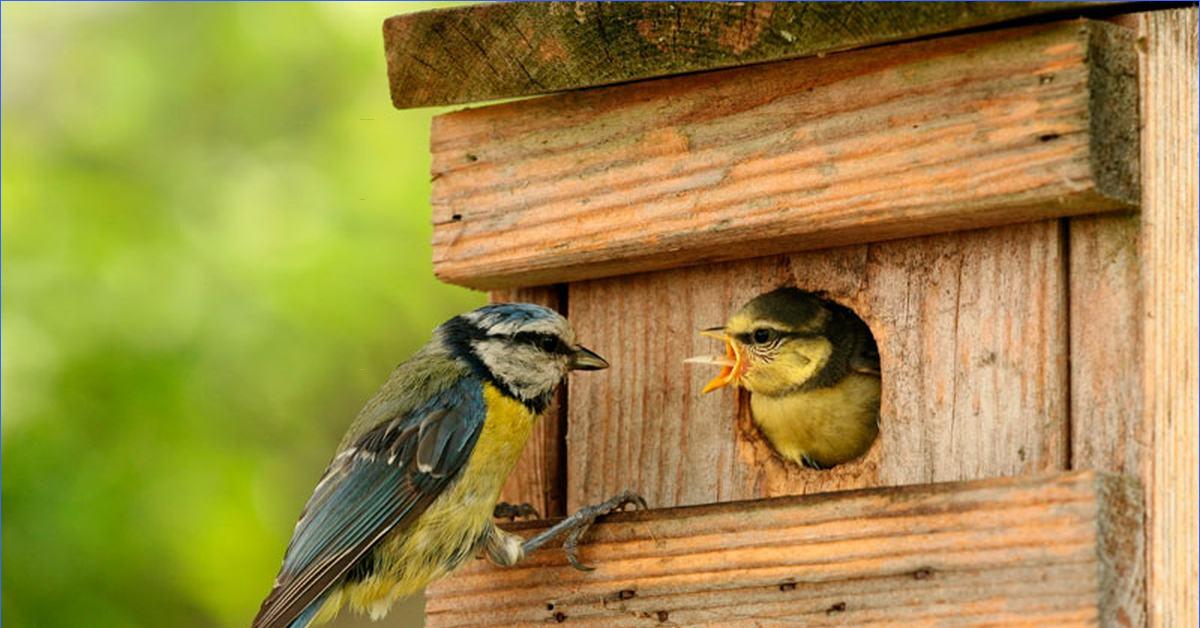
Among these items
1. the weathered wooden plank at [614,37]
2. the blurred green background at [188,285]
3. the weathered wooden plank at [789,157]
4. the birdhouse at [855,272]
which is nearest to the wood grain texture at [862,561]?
the birdhouse at [855,272]

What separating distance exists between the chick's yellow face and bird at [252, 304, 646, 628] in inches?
10.1

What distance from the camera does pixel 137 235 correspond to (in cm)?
476

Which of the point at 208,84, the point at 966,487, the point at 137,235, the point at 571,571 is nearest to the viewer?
the point at 966,487

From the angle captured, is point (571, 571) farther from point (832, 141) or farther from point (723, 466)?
point (832, 141)

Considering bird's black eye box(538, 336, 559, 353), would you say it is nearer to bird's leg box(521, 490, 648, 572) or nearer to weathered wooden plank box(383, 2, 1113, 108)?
bird's leg box(521, 490, 648, 572)

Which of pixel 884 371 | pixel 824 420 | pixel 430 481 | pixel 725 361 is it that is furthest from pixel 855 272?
pixel 430 481

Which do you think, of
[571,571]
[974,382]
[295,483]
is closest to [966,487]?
[974,382]

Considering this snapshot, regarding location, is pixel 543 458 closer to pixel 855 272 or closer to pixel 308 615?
pixel 308 615

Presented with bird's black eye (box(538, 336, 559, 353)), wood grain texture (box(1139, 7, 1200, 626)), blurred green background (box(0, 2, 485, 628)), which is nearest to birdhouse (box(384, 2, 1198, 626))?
wood grain texture (box(1139, 7, 1200, 626))

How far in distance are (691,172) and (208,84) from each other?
2.36m

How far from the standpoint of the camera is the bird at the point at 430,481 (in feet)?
11.0

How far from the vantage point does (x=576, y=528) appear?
10.4 feet

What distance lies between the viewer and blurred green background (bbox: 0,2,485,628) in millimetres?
4465

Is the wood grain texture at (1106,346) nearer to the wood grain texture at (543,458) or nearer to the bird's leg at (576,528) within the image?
the bird's leg at (576,528)
